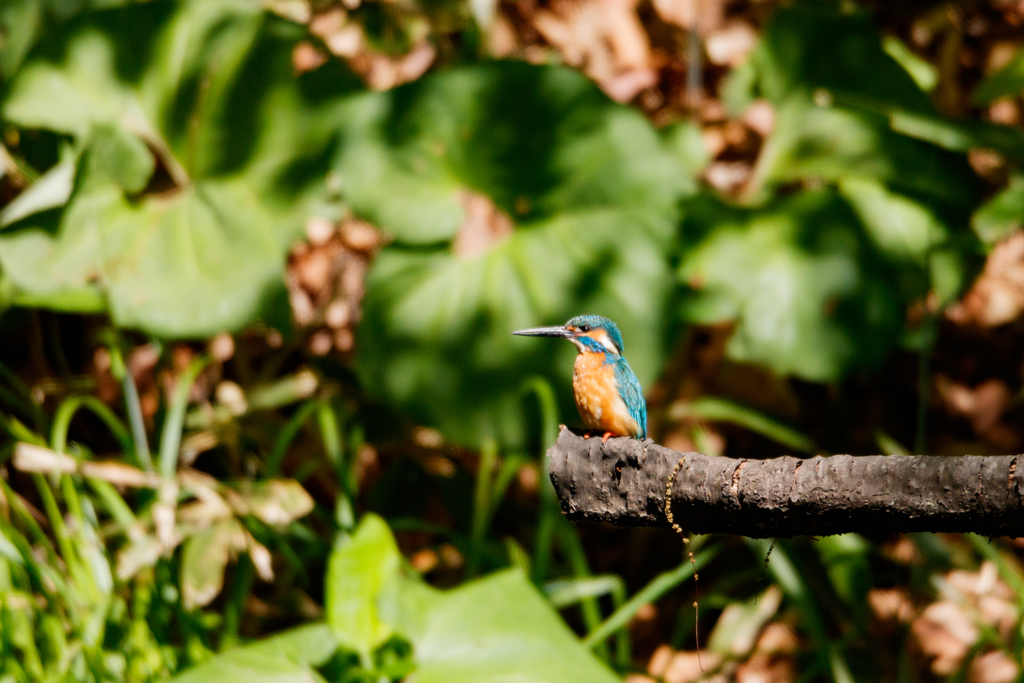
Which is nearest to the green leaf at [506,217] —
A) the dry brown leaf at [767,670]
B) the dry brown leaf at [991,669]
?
the dry brown leaf at [767,670]

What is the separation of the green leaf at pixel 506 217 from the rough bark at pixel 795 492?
1.77m

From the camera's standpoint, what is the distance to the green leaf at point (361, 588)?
75.8 inches

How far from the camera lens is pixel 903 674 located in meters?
2.68

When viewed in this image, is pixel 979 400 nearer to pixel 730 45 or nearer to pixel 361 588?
pixel 730 45

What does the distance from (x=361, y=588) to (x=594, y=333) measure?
108 cm

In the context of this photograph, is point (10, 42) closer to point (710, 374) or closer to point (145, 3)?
point (145, 3)

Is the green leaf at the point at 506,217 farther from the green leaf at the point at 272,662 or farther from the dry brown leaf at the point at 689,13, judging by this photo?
the dry brown leaf at the point at 689,13

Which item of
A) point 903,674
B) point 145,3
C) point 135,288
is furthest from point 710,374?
point 145,3

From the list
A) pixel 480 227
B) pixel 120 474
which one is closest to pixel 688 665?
pixel 480 227

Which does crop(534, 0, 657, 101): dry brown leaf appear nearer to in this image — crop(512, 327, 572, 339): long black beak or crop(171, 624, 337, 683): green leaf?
crop(171, 624, 337, 683): green leaf

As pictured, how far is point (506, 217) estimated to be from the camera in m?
3.07

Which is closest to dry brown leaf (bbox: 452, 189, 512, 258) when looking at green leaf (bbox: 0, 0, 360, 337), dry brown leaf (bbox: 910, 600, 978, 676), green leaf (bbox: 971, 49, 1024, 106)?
green leaf (bbox: 0, 0, 360, 337)

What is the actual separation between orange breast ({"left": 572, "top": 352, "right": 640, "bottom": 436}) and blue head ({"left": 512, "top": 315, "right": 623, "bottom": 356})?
0.03 m

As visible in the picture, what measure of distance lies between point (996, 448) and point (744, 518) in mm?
3298
